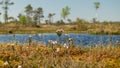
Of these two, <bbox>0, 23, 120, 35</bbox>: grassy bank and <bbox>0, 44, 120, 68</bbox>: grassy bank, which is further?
<bbox>0, 23, 120, 35</bbox>: grassy bank

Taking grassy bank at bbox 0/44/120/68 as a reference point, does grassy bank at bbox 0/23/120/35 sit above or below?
below

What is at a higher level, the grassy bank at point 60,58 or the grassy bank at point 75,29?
the grassy bank at point 60,58

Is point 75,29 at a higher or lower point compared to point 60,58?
lower

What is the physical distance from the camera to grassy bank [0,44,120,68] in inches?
340

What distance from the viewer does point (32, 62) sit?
9.27m

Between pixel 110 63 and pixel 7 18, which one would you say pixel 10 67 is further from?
pixel 7 18

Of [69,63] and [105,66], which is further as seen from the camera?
[105,66]

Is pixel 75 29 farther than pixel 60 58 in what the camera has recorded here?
Yes

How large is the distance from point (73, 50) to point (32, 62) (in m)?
3.72

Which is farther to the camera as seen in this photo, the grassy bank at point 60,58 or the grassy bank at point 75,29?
the grassy bank at point 75,29

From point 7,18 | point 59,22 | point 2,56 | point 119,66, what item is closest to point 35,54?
point 2,56

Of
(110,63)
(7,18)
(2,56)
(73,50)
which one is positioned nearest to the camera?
(110,63)

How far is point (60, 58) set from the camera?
10.4m

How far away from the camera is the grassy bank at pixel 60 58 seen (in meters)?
8.65
